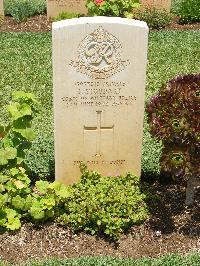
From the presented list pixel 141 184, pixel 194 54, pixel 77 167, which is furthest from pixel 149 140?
pixel 194 54

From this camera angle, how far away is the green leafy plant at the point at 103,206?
517 cm

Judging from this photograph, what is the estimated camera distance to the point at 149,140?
264 inches

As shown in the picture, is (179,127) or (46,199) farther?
(46,199)

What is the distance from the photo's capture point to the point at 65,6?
465 inches

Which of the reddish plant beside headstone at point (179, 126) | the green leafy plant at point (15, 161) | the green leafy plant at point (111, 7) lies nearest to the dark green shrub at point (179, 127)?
the reddish plant beside headstone at point (179, 126)

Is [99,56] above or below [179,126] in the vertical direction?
above

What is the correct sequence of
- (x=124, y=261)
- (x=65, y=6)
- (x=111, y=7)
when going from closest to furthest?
(x=124, y=261) < (x=111, y=7) < (x=65, y=6)

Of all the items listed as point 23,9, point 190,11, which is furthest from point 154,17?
point 23,9

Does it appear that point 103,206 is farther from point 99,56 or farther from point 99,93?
point 99,56

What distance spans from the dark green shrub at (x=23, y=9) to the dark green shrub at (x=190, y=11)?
3.07 meters

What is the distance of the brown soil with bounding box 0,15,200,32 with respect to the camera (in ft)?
38.2

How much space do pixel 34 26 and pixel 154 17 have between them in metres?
2.50

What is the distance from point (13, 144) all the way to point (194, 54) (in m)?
5.58

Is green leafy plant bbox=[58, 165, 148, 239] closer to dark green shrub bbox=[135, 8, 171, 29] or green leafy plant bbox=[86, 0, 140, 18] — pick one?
green leafy plant bbox=[86, 0, 140, 18]
